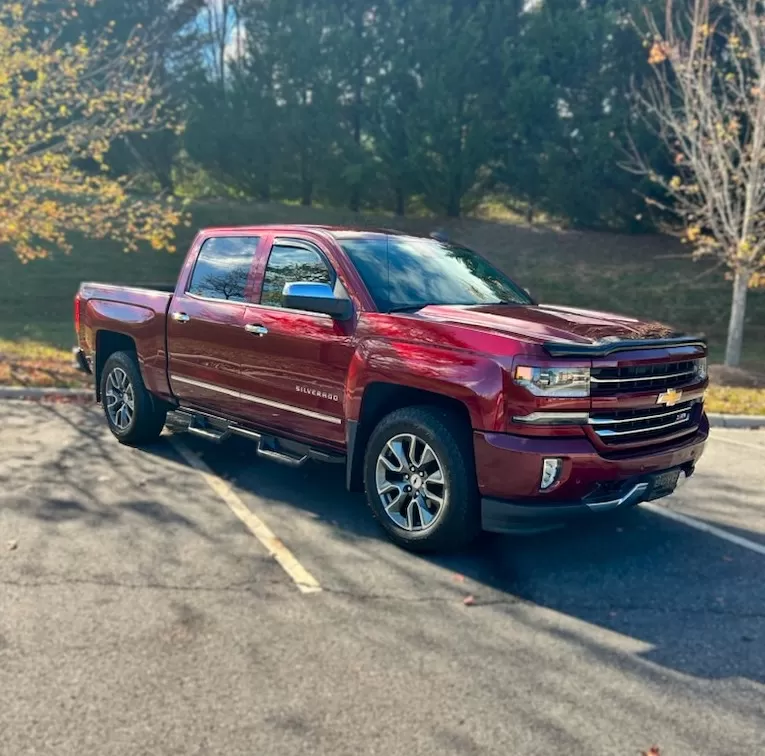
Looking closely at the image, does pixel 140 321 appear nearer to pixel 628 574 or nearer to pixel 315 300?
pixel 315 300

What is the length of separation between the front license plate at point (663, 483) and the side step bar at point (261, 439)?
1965 millimetres

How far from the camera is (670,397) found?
4.79 m

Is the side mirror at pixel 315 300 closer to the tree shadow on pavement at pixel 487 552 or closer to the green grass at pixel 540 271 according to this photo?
the tree shadow on pavement at pixel 487 552

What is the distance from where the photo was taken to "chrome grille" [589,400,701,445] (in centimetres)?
445

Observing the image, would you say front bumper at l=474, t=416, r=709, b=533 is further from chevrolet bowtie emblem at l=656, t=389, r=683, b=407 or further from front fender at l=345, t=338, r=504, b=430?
chevrolet bowtie emblem at l=656, t=389, r=683, b=407

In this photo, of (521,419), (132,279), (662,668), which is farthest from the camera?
(132,279)

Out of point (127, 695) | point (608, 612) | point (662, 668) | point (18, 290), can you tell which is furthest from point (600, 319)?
point (18, 290)

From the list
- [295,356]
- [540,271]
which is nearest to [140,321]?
[295,356]

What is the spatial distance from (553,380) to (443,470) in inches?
32.6

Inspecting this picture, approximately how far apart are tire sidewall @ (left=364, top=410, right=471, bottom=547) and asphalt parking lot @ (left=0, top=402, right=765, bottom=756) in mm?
151

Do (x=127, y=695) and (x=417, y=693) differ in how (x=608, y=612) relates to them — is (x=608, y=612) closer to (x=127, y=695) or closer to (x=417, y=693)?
(x=417, y=693)

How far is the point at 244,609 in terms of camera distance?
4.04 metres

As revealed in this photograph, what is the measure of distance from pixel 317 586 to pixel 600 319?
2.43 metres

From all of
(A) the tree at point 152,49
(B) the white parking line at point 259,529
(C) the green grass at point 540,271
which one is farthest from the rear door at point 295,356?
(A) the tree at point 152,49
